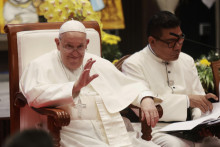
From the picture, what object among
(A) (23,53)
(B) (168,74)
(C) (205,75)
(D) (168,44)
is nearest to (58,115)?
(A) (23,53)

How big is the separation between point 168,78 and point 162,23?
50cm

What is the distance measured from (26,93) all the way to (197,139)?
1412mm

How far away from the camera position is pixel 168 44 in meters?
3.11

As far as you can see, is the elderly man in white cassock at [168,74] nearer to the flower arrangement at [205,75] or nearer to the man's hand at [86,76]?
the flower arrangement at [205,75]

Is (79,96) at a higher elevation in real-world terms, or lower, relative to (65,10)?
lower

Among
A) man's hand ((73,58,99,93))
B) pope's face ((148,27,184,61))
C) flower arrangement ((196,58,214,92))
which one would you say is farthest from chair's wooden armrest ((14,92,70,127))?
flower arrangement ((196,58,214,92))

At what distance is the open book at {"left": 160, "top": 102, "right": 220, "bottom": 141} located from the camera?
2628mm

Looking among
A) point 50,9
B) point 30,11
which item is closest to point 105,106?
point 50,9

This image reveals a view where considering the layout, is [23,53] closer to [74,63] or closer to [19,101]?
[19,101]

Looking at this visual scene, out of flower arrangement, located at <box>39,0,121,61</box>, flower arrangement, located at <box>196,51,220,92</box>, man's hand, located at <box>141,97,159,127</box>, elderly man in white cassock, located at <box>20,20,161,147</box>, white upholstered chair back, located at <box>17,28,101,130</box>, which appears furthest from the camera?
flower arrangement, located at <box>196,51,220,92</box>

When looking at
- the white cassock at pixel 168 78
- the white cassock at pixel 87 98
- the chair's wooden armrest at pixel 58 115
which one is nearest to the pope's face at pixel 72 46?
the white cassock at pixel 87 98

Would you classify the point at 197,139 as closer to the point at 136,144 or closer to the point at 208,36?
the point at 136,144

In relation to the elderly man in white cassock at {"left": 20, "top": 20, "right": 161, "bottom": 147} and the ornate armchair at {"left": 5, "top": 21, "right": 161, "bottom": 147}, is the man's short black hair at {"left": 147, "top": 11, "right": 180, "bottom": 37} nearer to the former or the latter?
the elderly man in white cassock at {"left": 20, "top": 20, "right": 161, "bottom": 147}

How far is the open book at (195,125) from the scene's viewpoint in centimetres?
263
